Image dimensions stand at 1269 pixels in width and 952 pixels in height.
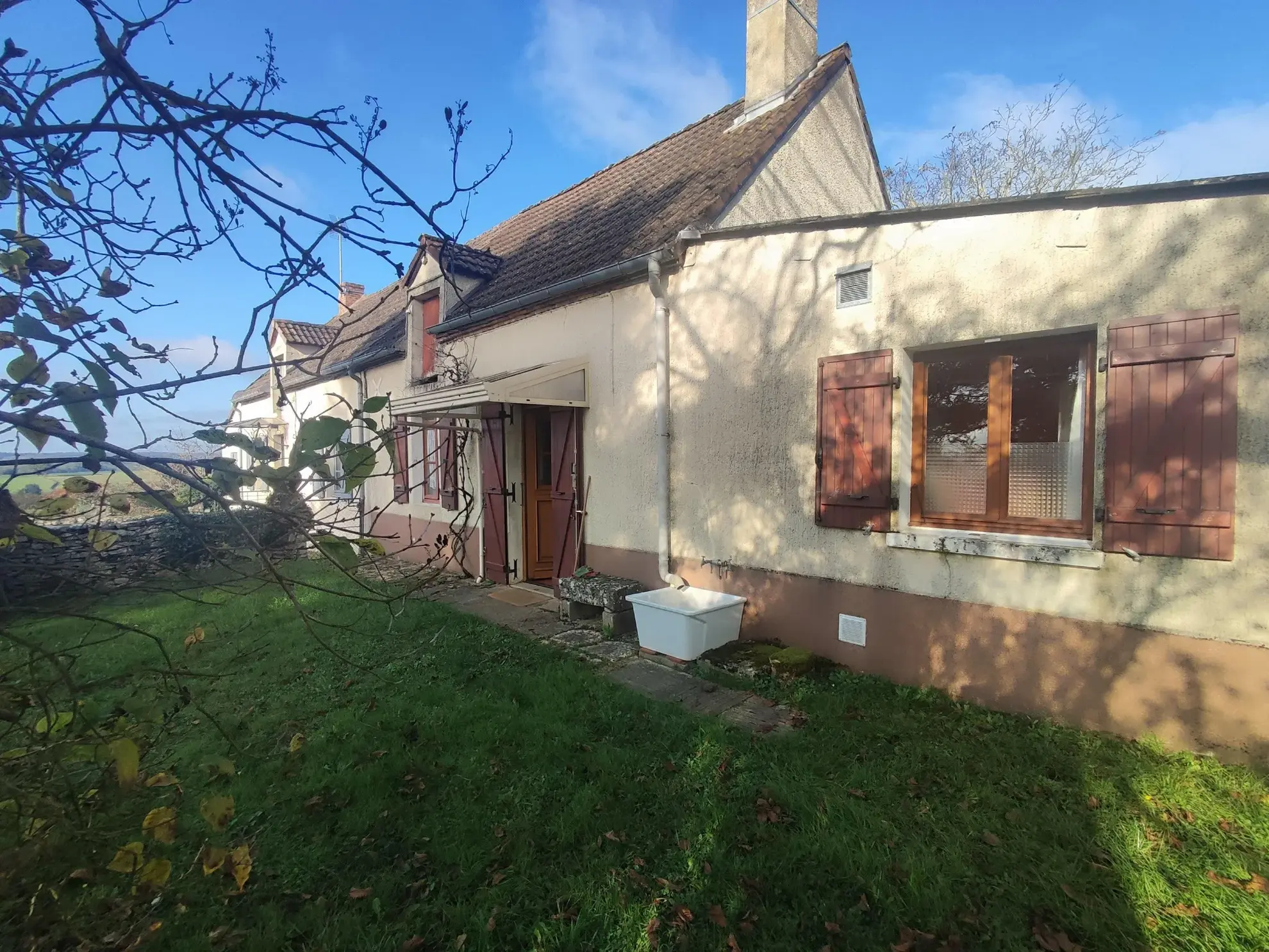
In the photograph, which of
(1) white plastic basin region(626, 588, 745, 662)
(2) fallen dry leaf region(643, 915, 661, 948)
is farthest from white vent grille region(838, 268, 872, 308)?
(2) fallen dry leaf region(643, 915, 661, 948)

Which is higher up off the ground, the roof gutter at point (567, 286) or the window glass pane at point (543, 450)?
the roof gutter at point (567, 286)

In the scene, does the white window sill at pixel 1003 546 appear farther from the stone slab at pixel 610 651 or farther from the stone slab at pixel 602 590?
the stone slab at pixel 602 590

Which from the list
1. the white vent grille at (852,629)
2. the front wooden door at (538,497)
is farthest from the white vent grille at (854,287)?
the front wooden door at (538,497)

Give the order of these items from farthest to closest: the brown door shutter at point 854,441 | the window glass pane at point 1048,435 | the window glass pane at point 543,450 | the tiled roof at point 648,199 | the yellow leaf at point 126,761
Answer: the window glass pane at point 543,450 → the tiled roof at point 648,199 → the brown door shutter at point 854,441 → the window glass pane at point 1048,435 → the yellow leaf at point 126,761

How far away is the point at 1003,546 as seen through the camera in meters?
4.92

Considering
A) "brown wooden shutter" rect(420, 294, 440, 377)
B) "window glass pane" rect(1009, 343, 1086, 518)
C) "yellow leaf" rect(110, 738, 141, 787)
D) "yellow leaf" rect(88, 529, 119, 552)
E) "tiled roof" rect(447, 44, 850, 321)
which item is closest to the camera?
"yellow leaf" rect(110, 738, 141, 787)

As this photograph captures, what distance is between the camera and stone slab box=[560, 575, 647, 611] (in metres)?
7.45

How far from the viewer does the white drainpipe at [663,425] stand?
7.25 metres

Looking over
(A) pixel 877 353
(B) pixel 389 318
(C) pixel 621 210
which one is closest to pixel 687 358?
(A) pixel 877 353

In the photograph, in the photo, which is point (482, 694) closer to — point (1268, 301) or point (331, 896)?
point (331, 896)

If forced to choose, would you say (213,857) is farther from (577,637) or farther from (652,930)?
(577,637)

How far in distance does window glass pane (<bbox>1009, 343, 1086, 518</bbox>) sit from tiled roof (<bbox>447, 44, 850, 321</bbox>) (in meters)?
4.09

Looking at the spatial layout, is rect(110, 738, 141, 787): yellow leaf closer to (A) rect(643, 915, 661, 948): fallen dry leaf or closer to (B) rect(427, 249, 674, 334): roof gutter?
(A) rect(643, 915, 661, 948): fallen dry leaf

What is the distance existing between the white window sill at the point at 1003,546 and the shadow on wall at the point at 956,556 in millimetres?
86
